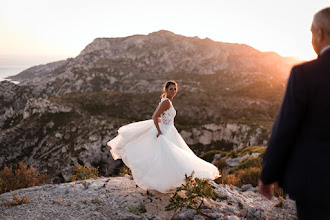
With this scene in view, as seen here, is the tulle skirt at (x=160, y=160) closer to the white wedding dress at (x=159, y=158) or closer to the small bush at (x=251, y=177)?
the white wedding dress at (x=159, y=158)

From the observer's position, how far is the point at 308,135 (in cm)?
→ 189

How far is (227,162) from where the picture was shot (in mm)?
16641

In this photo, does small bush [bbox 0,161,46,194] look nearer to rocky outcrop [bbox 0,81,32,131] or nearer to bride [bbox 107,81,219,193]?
bride [bbox 107,81,219,193]

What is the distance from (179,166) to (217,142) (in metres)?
34.0

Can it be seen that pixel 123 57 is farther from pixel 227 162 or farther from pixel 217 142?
pixel 227 162

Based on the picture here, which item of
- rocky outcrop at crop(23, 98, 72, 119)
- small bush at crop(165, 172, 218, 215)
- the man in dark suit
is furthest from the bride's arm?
rocky outcrop at crop(23, 98, 72, 119)

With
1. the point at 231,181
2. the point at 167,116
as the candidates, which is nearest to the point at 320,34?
the point at 167,116

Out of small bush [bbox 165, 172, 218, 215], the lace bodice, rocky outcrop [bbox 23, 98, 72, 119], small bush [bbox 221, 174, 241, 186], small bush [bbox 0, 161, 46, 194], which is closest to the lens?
small bush [bbox 165, 172, 218, 215]

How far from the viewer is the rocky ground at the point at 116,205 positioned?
16.3 ft

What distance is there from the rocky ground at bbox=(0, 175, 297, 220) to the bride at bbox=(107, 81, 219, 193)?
1.86 ft

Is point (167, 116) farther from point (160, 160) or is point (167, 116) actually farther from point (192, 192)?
point (192, 192)

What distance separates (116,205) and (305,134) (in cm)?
496

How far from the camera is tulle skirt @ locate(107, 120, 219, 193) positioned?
5.00 meters

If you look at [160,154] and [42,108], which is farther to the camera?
[42,108]
